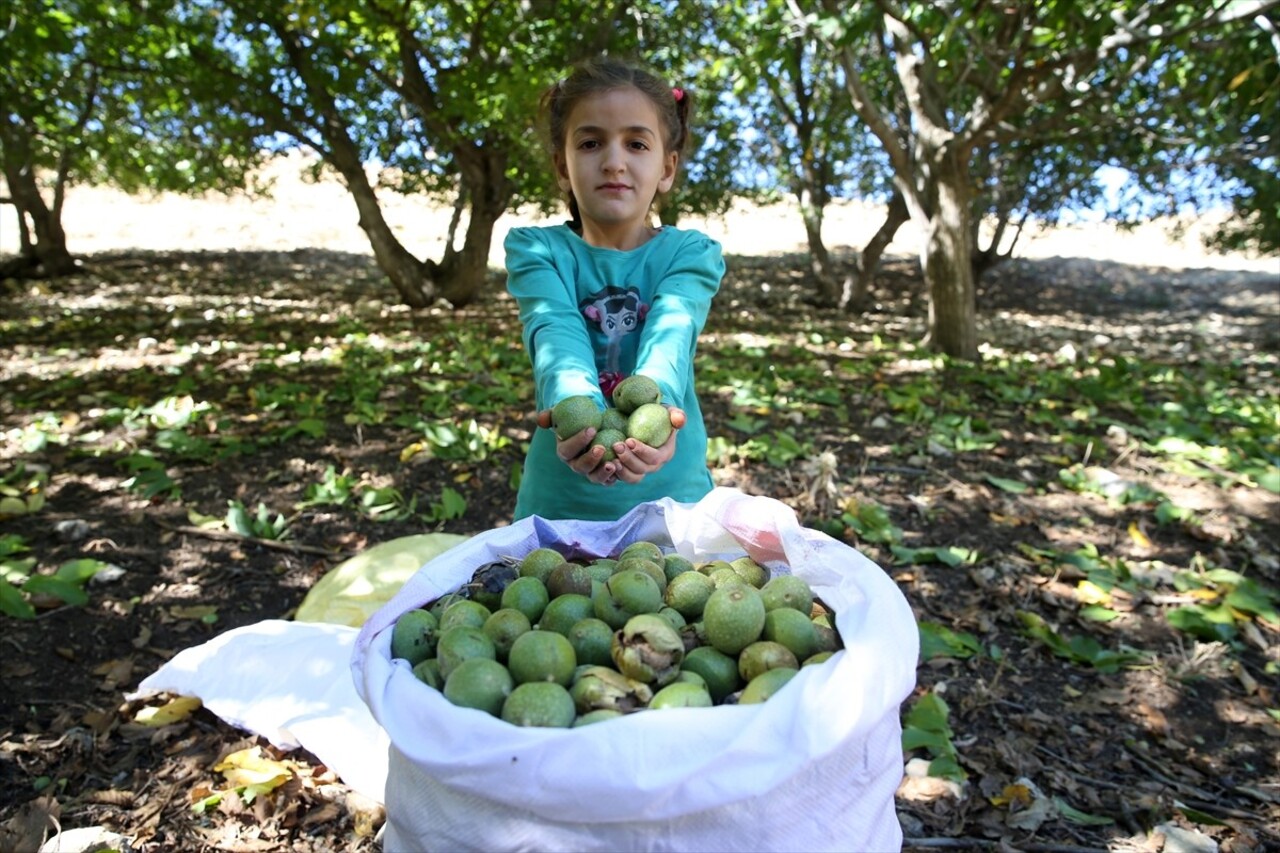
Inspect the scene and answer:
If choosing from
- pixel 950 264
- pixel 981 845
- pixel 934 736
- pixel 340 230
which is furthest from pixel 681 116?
pixel 340 230

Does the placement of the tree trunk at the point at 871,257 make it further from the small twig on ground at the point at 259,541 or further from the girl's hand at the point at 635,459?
the girl's hand at the point at 635,459

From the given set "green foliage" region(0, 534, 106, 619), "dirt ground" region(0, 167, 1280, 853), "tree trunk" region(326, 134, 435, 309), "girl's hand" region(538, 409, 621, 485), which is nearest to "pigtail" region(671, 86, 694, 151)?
"girl's hand" region(538, 409, 621, 485)

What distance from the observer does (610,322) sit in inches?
96.2

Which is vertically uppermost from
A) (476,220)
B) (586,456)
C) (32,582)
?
(476,220)

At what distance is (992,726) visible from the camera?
2822 millimetres

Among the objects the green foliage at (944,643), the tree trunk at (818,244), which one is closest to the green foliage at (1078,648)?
the green foliage at (944,643)

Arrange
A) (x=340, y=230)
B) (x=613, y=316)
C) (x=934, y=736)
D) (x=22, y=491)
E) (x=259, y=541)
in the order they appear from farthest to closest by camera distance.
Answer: (x=340, y=230)
(x=22, y=491)
(x=259, y=541)
(x=934, y=736)
(x=613, y=316)

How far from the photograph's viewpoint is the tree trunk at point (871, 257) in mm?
12312

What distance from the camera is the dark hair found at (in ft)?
7.75

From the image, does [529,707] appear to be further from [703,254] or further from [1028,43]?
[1028,43]

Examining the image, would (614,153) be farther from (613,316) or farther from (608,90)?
(613,316)

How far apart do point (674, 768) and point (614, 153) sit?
165cm

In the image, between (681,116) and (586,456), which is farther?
(681,116)

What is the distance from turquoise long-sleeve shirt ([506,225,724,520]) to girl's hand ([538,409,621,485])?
29 centimetres
